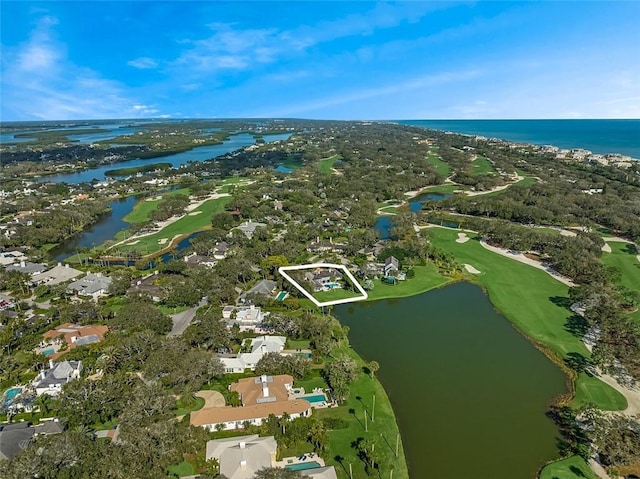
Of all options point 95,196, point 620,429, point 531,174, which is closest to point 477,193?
point 531,174

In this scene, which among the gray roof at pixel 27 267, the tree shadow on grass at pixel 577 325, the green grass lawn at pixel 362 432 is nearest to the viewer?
the green grass lawn at pixel 362 432

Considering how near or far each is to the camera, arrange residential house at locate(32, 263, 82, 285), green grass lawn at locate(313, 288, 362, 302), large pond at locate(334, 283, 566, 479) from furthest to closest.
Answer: residential house at locate(32, 263, 82, 285), green grass lawn at locate(313, 288, 362, 302), large pond at locate(334, 283, 566, 479)

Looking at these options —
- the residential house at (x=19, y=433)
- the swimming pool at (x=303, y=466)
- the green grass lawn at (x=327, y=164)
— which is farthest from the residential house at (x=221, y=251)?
the green grass lawn at (x=327, y=164)

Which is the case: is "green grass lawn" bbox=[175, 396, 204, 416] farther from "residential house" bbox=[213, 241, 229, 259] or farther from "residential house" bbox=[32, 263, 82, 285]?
"residential house" bbox=[32, 263, 82, 285]

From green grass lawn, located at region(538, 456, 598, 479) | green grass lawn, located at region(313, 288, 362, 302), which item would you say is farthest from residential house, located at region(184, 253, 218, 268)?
green grass lawn, located at region(538, 456, 598, 479)

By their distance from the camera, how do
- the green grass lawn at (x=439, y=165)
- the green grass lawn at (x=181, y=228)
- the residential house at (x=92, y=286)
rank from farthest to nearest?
the green grass lawn at (x=439, y=165) → the green grass lawn at (x=181, y=228) → the residential house at (x=92, y=286)

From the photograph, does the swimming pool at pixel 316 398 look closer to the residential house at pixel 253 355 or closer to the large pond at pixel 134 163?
the residential house at pixel 253 355

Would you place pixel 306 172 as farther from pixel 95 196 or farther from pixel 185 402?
pixel 185 402
